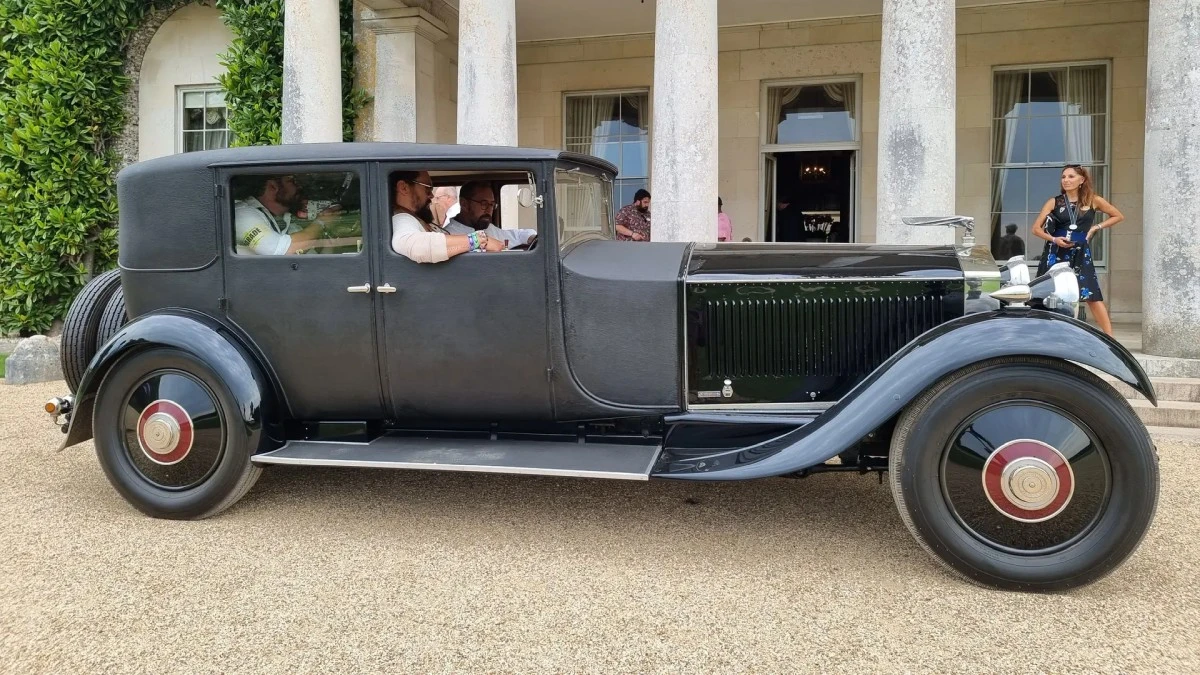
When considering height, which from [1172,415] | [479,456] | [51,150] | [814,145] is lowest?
[1172,415]

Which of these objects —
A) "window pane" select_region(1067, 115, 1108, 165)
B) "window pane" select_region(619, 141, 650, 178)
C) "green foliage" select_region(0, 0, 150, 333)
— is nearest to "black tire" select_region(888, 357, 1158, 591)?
"window pane" select_region(1067, 115, 1108, 165)

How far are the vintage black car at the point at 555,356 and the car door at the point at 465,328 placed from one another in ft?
0.03

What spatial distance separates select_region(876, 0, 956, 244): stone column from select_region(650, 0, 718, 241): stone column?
145 cm

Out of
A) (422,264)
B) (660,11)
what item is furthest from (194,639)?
(660,11)

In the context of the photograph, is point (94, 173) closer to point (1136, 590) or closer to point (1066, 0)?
point (1136, 590)

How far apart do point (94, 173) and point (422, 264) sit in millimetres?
9558

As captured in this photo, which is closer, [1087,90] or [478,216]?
[478,216]

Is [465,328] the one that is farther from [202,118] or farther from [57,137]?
[202,118]

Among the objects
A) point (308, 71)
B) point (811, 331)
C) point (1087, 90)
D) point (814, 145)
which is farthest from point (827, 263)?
point (1087, 90)

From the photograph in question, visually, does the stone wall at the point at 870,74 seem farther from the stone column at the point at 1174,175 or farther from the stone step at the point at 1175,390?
the stone step at the point at 1175,390

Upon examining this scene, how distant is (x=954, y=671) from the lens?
7.33ft

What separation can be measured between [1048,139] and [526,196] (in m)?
9.18

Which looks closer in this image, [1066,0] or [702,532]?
[702,532]

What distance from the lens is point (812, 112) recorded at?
427 inches
